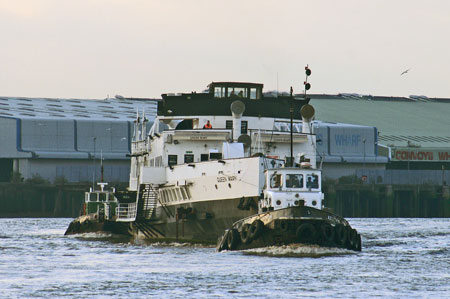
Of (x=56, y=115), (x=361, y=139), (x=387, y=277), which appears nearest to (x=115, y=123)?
(x=56, y=115)

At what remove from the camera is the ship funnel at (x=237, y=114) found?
68.4 meters

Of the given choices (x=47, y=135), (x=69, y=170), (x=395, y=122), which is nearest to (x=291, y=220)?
(x=69, y=170)

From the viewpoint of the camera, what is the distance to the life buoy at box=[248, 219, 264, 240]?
55.0 metres

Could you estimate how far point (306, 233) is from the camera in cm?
5419

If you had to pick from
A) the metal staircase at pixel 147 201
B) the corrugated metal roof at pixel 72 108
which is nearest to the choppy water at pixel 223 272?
the metal staircase at pixel 147 201

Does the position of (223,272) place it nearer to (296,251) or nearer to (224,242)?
(296,251)

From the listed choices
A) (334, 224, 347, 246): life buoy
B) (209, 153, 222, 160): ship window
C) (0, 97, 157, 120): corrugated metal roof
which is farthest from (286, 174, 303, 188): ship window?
(0, 97, 157, 120): corrugated metal roof

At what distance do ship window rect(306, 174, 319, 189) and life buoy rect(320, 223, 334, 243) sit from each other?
2.40 m

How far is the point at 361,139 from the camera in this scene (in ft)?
572

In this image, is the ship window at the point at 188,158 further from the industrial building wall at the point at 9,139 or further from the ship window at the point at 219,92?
the industrial building wall at the point at 9,139

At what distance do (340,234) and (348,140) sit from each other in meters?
119

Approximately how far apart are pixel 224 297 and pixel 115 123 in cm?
12240

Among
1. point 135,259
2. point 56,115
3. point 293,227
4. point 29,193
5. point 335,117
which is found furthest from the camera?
point 335,117

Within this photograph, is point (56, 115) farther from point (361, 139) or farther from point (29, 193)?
point (361, 139)
